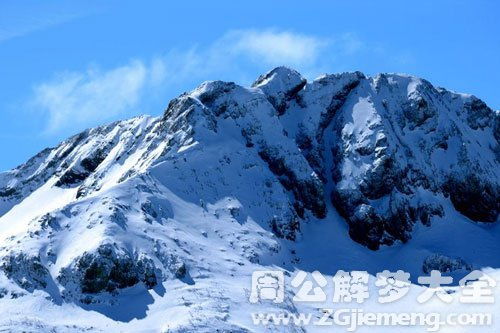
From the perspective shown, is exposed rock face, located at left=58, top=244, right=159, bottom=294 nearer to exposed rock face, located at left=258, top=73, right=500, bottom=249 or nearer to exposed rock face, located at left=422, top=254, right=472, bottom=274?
exposed rock face, located at left=258, top=73, right=500, bottom=249

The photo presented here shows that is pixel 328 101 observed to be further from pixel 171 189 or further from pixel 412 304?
pixel 412 304

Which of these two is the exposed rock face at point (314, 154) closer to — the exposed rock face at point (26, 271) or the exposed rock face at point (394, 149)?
the exposed rock face at point (394, 149)

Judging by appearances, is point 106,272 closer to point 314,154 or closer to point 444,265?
point 444,265

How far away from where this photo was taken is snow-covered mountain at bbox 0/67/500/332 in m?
54.8

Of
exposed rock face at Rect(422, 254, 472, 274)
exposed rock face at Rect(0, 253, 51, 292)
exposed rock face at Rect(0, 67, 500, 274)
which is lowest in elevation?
exposed rock face at Rect(0, 253, 51, 292)

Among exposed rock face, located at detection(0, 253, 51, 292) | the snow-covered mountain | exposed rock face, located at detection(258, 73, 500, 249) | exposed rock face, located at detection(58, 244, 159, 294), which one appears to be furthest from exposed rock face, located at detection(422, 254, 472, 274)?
exposed rock face, located at detection(0, 253, 51, 292)

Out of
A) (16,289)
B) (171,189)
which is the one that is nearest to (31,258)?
(16,289)

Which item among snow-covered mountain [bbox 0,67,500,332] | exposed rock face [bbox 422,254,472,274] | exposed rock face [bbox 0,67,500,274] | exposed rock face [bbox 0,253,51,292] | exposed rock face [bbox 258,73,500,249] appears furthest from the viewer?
exposed rock face [bbox 258,73,500,249]

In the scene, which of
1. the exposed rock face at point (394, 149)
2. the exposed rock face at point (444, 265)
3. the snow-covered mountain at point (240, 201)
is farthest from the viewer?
the exposed rock face at point (394, 149)

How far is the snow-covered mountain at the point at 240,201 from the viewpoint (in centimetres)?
5475

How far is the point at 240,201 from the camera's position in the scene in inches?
2874

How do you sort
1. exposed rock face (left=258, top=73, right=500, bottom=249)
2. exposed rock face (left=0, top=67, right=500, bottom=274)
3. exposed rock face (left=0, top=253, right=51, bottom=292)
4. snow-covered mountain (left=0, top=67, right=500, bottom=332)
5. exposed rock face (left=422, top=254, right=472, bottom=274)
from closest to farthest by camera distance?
exposed rock face (left=0, top=253, right=51, bottom=292) < snow-covered mountain (left=0, top=67, right=500, bottom=332) < exposed rock face (left=422, top=254, right=472, bottom=274) < exposed rock face (left=0, top=67, right=500, bottom=274) < exposed rock face (left=258, top=73, right=500, bottom=249)

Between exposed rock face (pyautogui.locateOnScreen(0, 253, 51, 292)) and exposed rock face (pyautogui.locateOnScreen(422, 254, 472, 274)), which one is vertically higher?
exposed rock face (pyautogui.locateOnScreen(422, 254, 472, 274))

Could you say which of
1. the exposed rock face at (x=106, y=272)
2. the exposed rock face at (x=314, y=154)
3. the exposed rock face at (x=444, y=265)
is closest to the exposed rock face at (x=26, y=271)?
the exposed rock face at (x=106, y=272)
